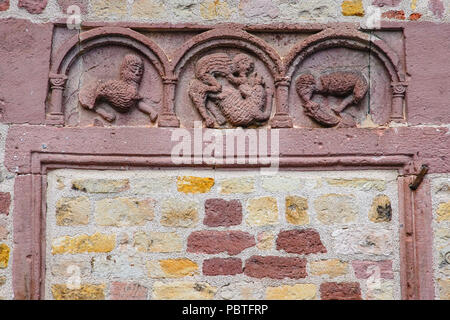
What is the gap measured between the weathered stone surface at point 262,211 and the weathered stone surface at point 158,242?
40 cm

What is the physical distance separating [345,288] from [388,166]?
71 centimetres

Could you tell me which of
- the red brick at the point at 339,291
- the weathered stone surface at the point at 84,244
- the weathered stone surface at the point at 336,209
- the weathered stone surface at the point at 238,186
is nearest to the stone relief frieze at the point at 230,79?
the weathered stone surface at the point at 238,186

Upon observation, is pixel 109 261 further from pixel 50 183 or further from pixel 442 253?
pixel 442 253

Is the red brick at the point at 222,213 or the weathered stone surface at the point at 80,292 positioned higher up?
the red brick at the point at 222,213

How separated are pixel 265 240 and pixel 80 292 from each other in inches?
40.6

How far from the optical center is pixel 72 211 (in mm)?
3242

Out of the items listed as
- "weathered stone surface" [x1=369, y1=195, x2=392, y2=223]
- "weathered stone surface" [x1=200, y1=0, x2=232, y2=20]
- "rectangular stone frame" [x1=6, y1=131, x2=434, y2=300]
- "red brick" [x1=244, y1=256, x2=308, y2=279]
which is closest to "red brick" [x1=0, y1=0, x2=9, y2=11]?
"rectangular stone frame" [x1=6, y1=131, x2=434, y2=300]

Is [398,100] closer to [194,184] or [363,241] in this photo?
[363,241]

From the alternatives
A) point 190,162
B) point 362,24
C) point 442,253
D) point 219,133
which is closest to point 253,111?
A: point 219,133

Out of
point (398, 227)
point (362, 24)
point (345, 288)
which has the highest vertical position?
point (362, 24)

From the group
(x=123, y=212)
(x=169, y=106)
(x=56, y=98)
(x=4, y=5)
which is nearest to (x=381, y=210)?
(x=169, y=106)

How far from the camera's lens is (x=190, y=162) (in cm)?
327

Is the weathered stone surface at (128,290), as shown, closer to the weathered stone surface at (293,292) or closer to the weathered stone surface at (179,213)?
the weathered stone surface at (179,213)

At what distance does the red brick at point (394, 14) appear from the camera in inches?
132
